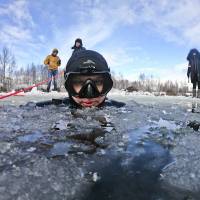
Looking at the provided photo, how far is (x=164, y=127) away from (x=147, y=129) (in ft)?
1.07

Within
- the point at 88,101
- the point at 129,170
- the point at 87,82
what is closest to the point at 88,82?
the point at 87,82

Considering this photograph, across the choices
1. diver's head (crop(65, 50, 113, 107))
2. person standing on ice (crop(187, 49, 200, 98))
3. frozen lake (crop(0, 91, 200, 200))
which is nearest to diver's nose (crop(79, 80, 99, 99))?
diver's head (crop(65, 50, 113, 107))

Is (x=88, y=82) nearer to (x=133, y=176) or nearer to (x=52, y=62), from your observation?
(x=133, y=176)

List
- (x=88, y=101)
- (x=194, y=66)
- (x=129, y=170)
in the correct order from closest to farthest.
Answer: (x=129, y=170) → (x=88, y=101) → (x=194, y=66)

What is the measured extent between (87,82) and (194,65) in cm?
954

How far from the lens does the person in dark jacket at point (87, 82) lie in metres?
7.10

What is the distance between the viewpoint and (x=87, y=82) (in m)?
7.03

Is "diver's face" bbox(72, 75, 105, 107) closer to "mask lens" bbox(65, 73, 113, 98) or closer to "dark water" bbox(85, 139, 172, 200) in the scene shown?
"mask lens" bbox(65, 73, 113, 98)

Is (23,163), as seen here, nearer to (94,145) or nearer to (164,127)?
(94,145)

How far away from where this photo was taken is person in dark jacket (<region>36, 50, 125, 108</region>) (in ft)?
23.3

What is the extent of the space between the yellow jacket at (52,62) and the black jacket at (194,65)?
5816 mm

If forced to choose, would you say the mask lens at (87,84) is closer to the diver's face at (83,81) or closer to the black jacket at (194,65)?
the diver's face at (83,81)

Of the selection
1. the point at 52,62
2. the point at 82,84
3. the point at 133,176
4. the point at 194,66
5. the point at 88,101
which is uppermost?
the point at 52,62

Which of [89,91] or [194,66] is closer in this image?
[89,91]
